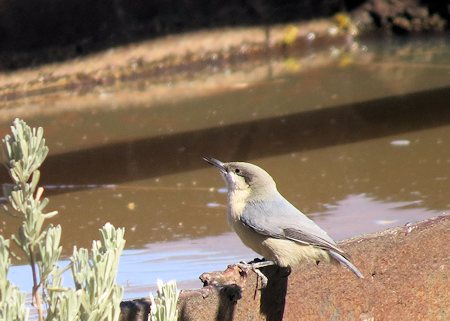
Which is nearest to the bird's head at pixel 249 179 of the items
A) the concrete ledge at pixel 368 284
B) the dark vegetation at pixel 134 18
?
the concrete ledge at pixel 368 284

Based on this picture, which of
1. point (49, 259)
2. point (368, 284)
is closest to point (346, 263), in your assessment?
point (368, 284)

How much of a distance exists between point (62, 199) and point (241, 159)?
0.96 meters

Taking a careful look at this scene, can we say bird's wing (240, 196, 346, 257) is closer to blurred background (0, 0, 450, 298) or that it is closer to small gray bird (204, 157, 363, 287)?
small gray bird (204, 157, 363, 287)

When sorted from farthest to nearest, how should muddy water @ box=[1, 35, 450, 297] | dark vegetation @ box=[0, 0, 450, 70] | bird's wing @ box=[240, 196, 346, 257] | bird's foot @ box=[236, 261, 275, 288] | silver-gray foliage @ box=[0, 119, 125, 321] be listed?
dark vegetation @ box=[0, 0, 450, 70] < muddy water @ box=[1, 35, 450, 297] < bird's wing @ box=[240, 196, 346, 257] < bird's foot @ box=[236, 261, 275, 288] < silver-gray foliage @ box=[0, 119, 125, 321]

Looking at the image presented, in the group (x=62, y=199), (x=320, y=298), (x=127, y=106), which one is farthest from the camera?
(x=127, y=106)

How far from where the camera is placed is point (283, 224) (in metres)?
3.11

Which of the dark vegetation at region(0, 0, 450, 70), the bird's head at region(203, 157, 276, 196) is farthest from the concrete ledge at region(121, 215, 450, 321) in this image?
the dark vegetation at region(0, 0, 450, 70)

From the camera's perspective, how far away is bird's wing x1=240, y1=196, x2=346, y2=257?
3014 mm

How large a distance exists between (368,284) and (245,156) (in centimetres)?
256

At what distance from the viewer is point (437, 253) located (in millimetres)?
3211

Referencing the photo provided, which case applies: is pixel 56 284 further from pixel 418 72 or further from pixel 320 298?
pixel 418 72

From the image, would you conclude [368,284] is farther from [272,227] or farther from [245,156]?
[245,156]

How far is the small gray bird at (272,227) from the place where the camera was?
3.02 meters

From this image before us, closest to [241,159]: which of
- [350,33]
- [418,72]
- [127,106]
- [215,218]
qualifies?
[215,218]
